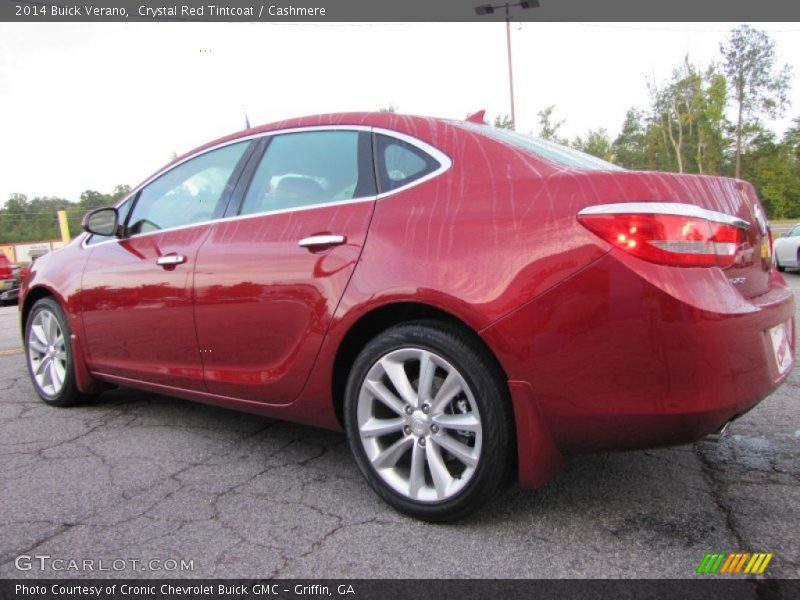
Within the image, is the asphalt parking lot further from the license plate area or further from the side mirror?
the side mirror

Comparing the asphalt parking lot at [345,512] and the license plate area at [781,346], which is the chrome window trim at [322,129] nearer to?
the asphalt parking lot at [345,512]

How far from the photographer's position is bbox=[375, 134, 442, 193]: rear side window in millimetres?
2312

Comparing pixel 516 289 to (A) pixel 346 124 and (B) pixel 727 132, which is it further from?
(B) pixel 727 132

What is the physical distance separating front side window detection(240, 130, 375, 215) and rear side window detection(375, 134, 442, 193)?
0.16ft

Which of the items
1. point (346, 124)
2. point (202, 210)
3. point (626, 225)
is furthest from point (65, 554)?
point (626, 225)

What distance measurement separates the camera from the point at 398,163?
7.83ft

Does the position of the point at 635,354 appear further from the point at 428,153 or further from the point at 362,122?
the point at 362,122

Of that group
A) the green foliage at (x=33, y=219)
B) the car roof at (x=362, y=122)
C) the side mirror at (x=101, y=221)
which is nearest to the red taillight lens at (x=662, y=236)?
the car roof at (x=362, y=122)

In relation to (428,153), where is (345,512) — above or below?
below

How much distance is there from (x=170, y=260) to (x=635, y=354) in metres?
2.24

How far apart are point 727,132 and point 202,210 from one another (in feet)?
185

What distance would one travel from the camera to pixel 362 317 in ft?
7.47

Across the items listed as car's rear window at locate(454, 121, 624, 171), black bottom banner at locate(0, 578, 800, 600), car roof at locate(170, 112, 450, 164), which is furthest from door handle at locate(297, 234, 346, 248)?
black bottom banner at locate(0, 578, 800, 600)
